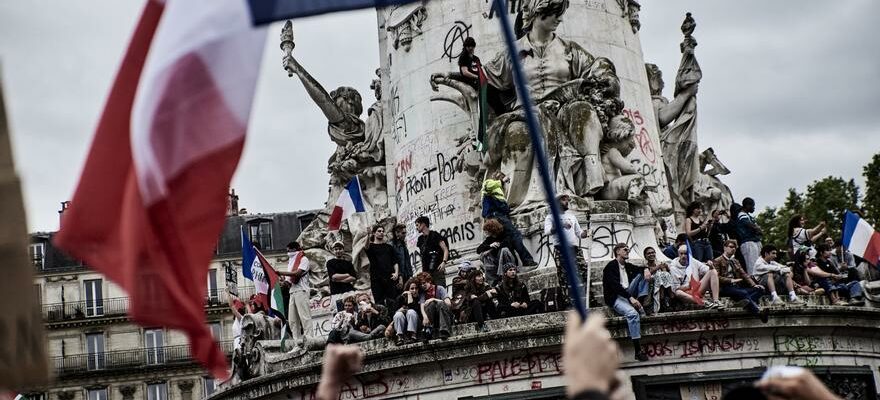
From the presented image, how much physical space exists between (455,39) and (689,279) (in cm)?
838

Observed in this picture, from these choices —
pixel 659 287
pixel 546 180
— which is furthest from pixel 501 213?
pixel 546 180

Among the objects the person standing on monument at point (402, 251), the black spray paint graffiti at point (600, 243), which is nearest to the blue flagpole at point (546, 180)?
the black spray paint graffiti at point (600, 243)

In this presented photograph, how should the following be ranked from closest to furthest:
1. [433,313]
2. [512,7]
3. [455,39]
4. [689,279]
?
[433,313]
[689,279]
[512,7]
[455,39]

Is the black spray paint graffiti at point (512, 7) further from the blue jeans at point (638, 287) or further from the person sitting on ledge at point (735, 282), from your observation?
the blue jeans at point (638, 287)

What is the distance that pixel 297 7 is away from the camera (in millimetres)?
10109

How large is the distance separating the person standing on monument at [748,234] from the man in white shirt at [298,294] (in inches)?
334

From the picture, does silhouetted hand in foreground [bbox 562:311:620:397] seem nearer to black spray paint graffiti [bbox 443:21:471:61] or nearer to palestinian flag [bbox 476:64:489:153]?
palestinian flag [bbox 476:64:489:153]

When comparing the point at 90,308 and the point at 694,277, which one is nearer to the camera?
the point at 694,277

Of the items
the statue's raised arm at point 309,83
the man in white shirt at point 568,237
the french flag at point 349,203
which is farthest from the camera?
the statue's raised arm at point 309,83

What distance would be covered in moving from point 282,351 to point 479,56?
7035 mm

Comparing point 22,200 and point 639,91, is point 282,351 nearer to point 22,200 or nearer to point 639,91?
point 639,91

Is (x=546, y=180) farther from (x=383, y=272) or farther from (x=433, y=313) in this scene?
(x=383, y=272)

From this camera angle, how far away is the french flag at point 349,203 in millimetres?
32750

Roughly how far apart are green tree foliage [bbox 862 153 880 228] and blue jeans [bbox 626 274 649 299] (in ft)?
90.0
